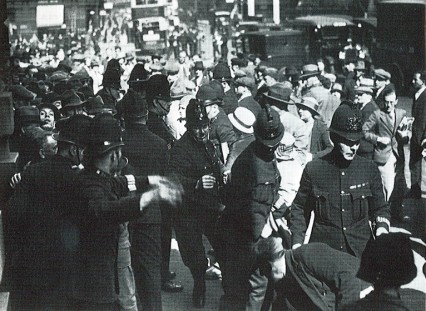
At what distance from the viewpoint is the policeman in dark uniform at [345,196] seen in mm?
5426

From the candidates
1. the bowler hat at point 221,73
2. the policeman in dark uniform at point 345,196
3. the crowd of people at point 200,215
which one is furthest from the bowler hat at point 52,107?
the policeman in dark uniform at point 345,196

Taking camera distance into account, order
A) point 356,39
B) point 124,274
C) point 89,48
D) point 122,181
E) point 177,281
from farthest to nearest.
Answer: point 89,48 < point 356,39 < point 177,281 < point 124,274 < point 122,181

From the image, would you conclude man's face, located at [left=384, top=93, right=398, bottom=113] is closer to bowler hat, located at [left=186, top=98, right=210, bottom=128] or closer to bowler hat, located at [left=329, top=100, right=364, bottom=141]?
bowler hat, located at [left=186, top=98, right=210, bottom=128]

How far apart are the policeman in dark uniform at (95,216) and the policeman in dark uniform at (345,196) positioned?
101 centimetres

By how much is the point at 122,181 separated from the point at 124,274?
0.84 meters

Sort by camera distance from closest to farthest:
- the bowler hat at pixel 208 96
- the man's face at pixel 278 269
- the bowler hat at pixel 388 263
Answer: the bowler hat at pixel 388 263 → the man's face at pixel 278 269 → the bowler hat at pixel 208 96

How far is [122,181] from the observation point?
17.1 feet

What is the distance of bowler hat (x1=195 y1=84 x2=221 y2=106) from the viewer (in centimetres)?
780

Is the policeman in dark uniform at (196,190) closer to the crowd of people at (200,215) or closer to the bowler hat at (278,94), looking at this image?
the crowd of people at (200,215)

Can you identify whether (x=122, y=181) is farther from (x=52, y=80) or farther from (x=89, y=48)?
(x=89, y=48)

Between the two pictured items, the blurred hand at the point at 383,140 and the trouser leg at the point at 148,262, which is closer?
the trouser leg at the point at 148,262

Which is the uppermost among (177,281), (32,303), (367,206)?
(367,206)

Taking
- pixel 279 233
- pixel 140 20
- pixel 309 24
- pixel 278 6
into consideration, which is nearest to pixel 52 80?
pixel 279 233

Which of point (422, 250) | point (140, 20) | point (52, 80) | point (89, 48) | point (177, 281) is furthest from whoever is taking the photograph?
point (89, 48)
